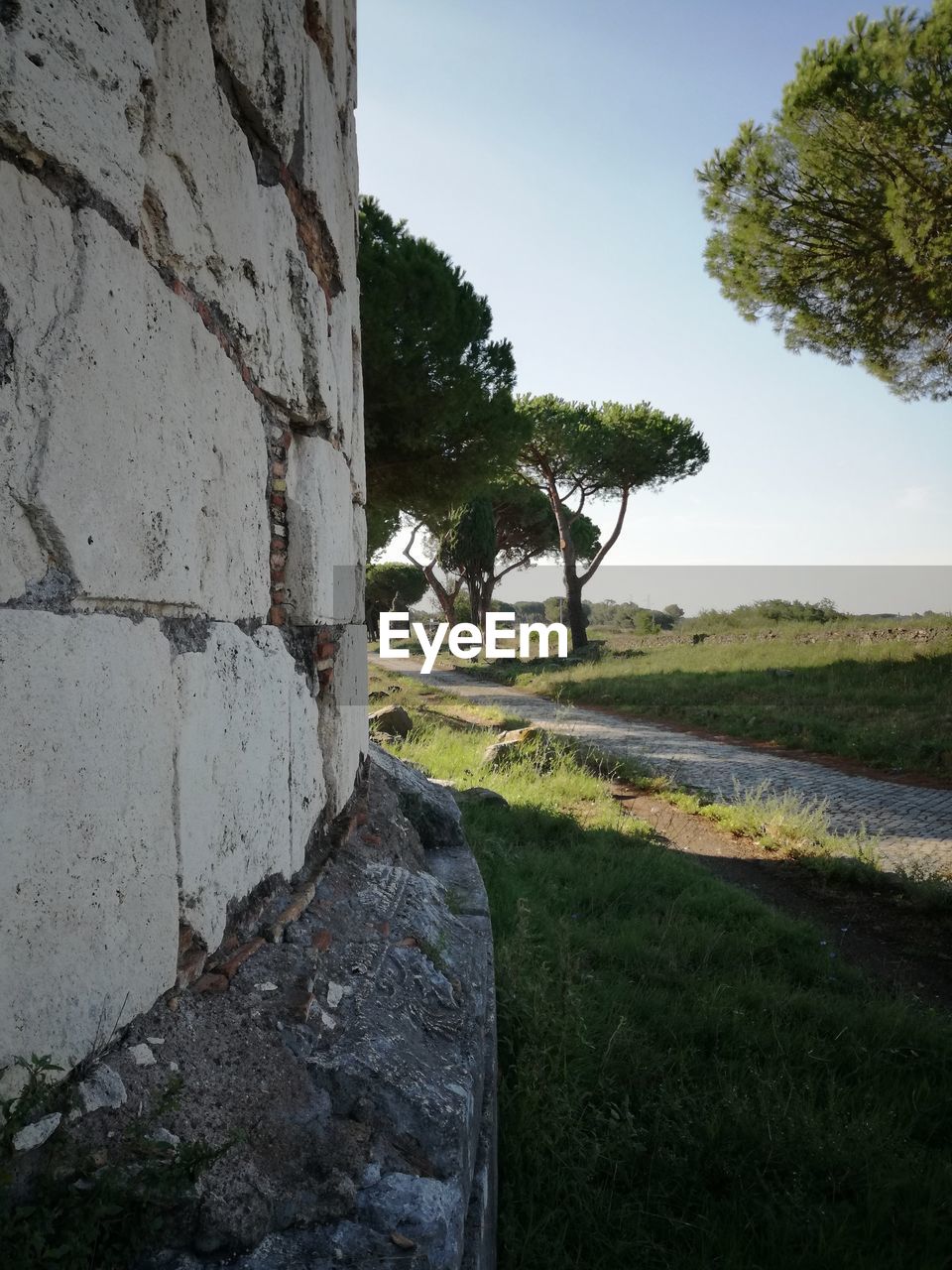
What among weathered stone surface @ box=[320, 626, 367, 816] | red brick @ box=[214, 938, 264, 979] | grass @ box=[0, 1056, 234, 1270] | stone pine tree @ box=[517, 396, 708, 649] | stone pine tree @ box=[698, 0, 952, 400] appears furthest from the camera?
stone pine tree @ box=[517, 396, 708, 649]

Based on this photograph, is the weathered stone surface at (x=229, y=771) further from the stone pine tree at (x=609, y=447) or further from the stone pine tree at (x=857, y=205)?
the stone pine tree at (x=609, y=447)

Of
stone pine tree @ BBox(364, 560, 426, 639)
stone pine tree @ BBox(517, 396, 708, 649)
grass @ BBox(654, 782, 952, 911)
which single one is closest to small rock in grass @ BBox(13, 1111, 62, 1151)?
grass @ BBox(654, 782, 952, 911)

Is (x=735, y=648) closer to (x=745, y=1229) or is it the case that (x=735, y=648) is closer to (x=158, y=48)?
(x=745, y=1229)

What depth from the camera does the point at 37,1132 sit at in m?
1.02

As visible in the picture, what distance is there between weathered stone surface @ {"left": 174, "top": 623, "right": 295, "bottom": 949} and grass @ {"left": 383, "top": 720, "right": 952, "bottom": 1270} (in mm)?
1154

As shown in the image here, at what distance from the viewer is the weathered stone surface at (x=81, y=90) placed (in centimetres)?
102

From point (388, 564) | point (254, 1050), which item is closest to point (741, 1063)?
point (254, 1050)

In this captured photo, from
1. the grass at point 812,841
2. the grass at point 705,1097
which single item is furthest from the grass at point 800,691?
the grass at point 705,1097

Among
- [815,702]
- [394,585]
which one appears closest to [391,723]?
[815,702]

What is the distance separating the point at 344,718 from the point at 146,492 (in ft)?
4.20

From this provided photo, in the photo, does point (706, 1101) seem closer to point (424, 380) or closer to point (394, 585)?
point (424, 380)

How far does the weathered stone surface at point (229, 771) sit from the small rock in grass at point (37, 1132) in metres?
0.38

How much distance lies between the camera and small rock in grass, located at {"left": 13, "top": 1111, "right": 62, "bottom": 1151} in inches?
39.6

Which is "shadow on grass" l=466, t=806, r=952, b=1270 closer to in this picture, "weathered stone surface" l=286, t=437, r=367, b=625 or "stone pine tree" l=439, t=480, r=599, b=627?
"weathered stone surface" l=286, t=437, r=367, b=625
